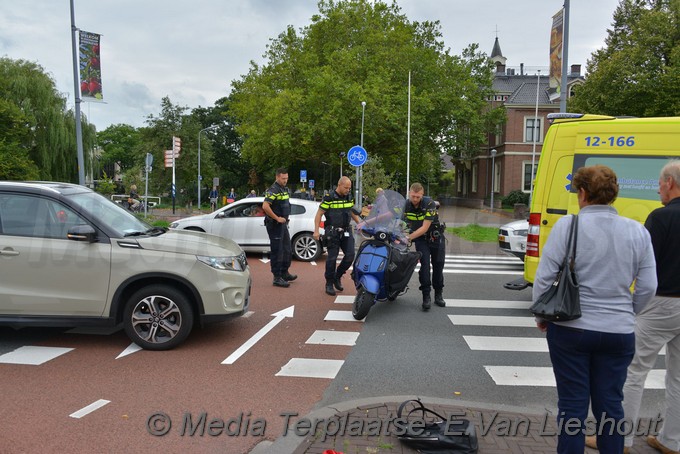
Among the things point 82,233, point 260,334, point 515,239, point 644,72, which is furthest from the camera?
point 644,72

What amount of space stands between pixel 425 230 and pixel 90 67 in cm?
1501

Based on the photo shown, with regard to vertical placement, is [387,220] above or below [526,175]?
below

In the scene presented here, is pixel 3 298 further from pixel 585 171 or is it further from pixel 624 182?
pixel 624 182

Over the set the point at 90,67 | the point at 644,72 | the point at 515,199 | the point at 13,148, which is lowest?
the point at 515,199

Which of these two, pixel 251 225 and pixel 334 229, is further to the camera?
pixel 251 225

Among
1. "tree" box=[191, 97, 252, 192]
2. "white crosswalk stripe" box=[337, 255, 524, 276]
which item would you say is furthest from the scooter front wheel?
"tree" box=[191, 97, 252, 192]

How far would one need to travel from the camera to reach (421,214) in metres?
7.59

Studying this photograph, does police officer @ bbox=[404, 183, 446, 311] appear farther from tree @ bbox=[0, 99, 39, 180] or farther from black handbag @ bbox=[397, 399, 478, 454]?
tree @ bbox=[0, 99, 39, 180]

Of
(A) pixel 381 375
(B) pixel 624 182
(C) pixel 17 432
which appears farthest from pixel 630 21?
(C) pixel 17 432

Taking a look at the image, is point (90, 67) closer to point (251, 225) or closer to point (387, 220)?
point (251, 225)

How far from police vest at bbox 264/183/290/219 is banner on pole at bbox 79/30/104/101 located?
39.7ft

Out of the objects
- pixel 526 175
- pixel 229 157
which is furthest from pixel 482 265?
pixel 229 157

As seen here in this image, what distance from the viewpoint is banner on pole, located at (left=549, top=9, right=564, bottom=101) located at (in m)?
14.8

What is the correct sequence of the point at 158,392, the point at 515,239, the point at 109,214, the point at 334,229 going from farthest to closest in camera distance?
the point at 515,239 < the point at 334,229 < the point at 109,214 < the point at 158,392
